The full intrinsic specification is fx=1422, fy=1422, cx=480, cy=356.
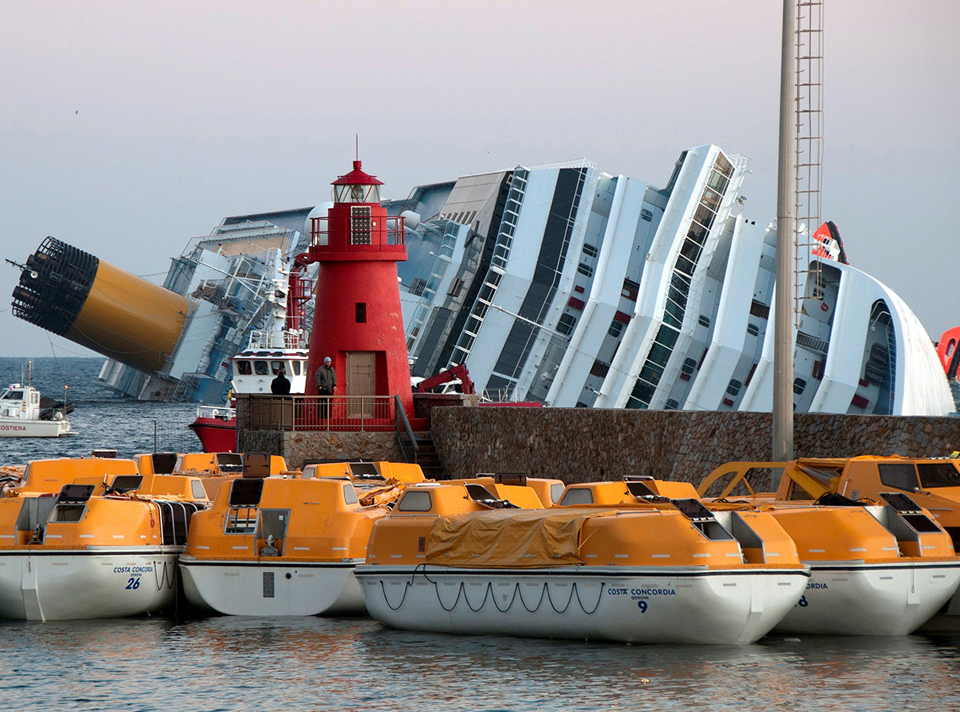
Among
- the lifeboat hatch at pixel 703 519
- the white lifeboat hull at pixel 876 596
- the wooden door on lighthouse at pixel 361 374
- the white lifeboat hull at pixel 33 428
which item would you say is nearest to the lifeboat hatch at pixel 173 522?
the lifeboat hatch at pixel 703 519

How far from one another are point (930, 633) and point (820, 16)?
8699 millimetres

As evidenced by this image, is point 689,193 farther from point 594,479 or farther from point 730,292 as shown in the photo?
point 594,479

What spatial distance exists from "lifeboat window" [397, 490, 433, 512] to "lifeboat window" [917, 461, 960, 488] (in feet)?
18.0

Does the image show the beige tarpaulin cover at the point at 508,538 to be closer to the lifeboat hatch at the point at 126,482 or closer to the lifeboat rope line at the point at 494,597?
the lifeboat rope line at the point at 494,597

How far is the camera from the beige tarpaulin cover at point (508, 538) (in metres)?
14.0

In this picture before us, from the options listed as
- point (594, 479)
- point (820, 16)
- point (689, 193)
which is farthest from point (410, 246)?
point (820, 16)

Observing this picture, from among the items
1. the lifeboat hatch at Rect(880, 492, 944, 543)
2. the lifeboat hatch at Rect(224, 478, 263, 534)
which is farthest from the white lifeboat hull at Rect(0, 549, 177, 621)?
the lifeboat hatch at Rect(880, 492, 944, 543)

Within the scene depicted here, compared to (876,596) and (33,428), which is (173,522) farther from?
(33,428)

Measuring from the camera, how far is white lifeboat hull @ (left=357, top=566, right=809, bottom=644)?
13344mm

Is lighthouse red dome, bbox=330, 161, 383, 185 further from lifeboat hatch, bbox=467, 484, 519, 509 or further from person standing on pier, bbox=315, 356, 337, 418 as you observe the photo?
lifeboat hatch, bbox=467, 484, 519, 509

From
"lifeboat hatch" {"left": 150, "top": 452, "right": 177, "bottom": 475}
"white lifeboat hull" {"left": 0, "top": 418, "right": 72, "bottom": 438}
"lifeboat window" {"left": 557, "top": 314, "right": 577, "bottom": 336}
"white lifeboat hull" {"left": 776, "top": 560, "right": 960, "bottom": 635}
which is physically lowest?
"white lifeboat hull" {"left": 776, "top": 560, "right": 960, "bottom": 635}

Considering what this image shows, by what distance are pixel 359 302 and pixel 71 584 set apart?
14.4 meters

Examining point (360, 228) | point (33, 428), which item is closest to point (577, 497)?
point (360, 228)

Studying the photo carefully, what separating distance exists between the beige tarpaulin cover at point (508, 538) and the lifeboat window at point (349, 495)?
6.70 feet
